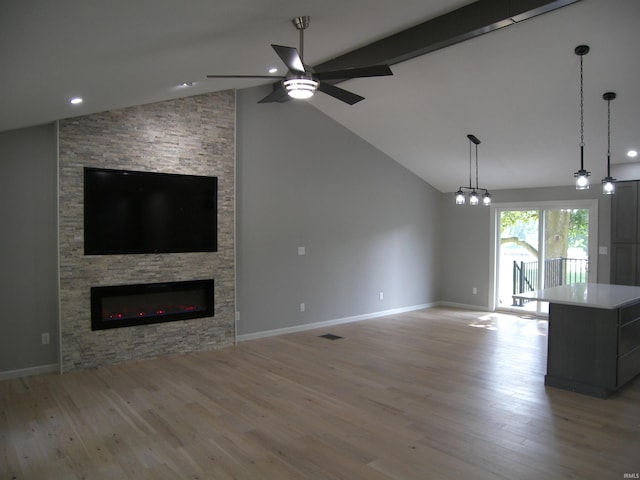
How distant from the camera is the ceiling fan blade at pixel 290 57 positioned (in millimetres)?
2766

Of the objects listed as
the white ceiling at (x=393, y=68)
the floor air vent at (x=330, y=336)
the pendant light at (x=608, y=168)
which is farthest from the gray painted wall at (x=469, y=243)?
the floor air vent at (x=330, y=336)

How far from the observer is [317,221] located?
717 cm

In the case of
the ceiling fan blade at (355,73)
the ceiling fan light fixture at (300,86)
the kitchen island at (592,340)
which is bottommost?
the kitchen island at (592,340)

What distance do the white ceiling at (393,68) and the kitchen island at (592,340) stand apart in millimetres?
2408

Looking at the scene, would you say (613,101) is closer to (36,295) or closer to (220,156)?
(220,156)

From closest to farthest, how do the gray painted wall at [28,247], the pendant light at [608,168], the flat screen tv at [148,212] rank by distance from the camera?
the pendant light at [608,168] → the gray painted wall at [28,247] → the flat screen tv at [148,212]

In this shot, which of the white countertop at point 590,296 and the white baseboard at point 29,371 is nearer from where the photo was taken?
the white countertop at point 590,296

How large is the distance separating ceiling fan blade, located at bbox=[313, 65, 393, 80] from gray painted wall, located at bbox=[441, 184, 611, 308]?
5719 millimetres

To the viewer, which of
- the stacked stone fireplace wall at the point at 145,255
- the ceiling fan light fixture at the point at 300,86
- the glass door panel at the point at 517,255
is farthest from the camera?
the glass door panel at the point at 517,255

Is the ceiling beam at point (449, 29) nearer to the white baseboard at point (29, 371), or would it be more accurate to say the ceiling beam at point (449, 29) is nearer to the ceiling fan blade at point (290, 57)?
the ceiling fan blade at point (290, 57)

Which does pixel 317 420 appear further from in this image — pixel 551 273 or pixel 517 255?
pixel 517 255

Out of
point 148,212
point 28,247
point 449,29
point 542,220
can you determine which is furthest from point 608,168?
point 28,247

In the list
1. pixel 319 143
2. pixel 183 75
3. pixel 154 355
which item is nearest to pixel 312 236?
pixel 319 143

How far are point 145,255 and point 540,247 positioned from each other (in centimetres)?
680
